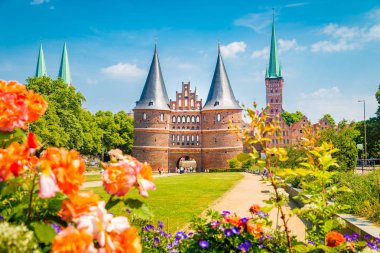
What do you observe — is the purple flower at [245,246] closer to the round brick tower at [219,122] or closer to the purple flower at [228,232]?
the purple flower at [228,232]

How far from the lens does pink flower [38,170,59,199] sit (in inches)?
65.0

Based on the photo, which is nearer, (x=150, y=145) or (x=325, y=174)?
(x=325, y=174)

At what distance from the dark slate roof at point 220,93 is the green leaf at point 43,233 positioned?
50.9 meters

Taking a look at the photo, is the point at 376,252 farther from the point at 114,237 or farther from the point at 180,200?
the point at 180,200

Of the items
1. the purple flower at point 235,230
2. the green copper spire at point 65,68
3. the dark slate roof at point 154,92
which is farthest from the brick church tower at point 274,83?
the purple flower at point 235,230

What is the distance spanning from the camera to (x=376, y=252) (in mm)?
4188

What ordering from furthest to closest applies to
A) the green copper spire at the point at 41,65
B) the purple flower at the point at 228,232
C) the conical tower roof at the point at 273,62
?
the conical tower roof at the point at 273,62, the green copper spire at the point at 41,65, the purple flower at the point at 228,232

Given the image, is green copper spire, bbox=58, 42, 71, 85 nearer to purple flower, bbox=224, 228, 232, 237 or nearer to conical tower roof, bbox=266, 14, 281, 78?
conical tower roof, bbox=266, 14, 281, 78

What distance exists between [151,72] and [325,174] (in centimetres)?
5052

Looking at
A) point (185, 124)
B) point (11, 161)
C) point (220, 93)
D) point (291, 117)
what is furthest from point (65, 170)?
point (291, 117)

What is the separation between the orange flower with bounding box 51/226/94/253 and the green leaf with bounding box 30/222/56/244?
0.33m

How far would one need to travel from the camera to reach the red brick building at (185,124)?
52188 mm

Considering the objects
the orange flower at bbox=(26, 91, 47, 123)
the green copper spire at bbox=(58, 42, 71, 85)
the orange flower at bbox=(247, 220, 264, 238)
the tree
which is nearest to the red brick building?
the green copper spire at bbox=(58, 42, 71, 85)

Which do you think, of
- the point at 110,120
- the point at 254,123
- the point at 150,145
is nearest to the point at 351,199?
the point at 254,123
